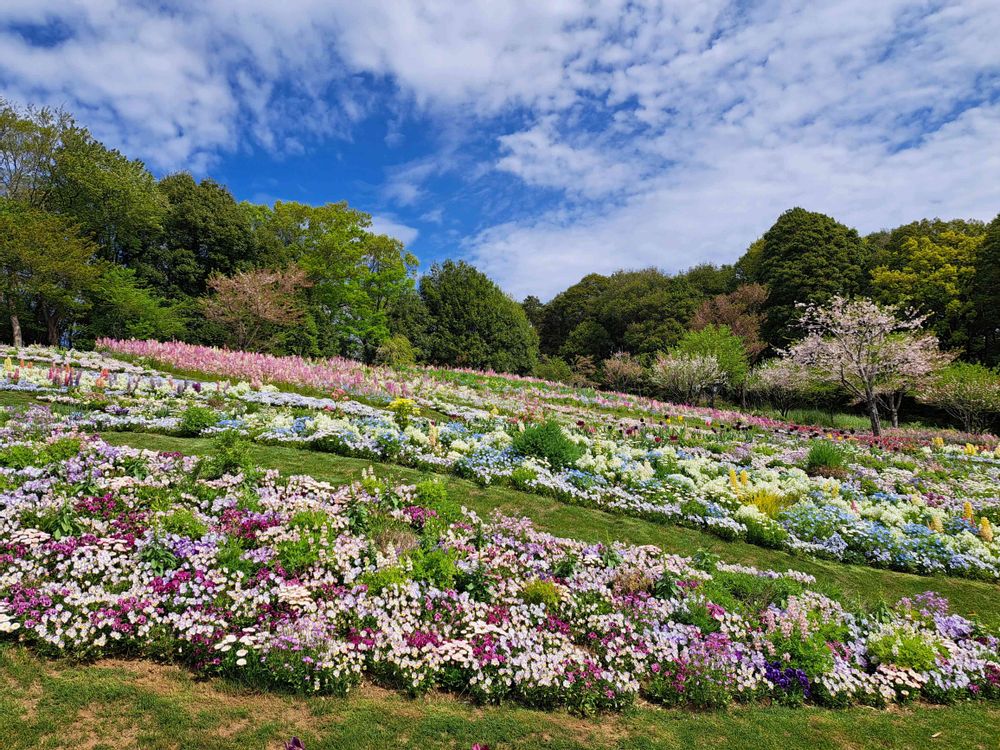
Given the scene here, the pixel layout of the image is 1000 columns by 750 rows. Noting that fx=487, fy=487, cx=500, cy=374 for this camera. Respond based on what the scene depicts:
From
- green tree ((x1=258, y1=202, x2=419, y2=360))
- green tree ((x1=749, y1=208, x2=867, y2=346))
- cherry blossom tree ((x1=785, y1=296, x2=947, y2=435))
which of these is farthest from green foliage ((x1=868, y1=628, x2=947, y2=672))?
green tree ((x1=749, y1=208, x2=867, y2=346))

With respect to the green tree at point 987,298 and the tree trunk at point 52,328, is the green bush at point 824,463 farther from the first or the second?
the tree trunk at point 52,328

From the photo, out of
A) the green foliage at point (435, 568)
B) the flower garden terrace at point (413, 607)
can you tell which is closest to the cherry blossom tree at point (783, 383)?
the flower garden terrace at point (413, 607)

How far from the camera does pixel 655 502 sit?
7605 mm

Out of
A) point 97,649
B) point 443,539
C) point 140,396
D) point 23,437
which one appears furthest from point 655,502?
point 140,396

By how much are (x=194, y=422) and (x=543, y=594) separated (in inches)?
254

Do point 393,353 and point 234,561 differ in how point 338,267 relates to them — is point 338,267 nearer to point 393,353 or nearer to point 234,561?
point 393,353

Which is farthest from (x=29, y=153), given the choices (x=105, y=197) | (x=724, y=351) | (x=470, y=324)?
(x=724, y=351)

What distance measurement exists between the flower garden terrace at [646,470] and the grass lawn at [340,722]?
330 centimetres

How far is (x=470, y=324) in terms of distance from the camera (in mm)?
42094

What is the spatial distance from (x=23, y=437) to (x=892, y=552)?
39.0 feet

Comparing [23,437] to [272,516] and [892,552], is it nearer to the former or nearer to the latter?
[272,516]

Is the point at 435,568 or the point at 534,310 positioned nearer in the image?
the point at 435,568

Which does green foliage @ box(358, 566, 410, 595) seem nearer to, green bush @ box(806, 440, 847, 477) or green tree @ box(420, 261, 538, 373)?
green bush @ box(806, 440, 847, 477)

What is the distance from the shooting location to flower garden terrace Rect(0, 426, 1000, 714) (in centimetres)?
350
